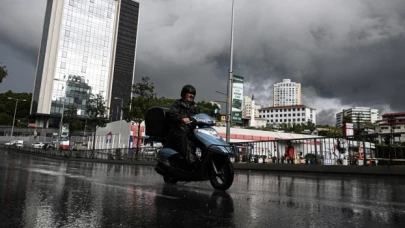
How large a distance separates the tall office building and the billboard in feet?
248

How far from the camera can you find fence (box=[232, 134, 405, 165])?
10.3 m

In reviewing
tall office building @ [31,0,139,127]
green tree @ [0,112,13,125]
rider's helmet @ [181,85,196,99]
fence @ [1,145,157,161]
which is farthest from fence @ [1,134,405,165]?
green tree @ [0,112,13,125]

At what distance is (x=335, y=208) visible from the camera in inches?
147

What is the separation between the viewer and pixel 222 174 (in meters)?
5.21

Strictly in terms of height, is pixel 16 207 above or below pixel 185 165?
below

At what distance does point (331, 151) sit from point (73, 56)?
320 ft

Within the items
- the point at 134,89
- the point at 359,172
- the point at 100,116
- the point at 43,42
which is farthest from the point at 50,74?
the point at 359,172

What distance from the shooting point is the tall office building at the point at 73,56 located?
304 ft

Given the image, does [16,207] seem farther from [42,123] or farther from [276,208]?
[42,123]

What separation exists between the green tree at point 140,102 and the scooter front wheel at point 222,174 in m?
25.1

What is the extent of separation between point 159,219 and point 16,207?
1735 mm

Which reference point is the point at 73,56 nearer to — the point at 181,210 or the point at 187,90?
the point at 187,90

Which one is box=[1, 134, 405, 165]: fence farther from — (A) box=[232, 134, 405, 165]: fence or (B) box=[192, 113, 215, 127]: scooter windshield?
(B) box=[192, 113, 215, 127]: scooter windshield

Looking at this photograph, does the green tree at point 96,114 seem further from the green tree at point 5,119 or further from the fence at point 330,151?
the green tree at point 5,119
